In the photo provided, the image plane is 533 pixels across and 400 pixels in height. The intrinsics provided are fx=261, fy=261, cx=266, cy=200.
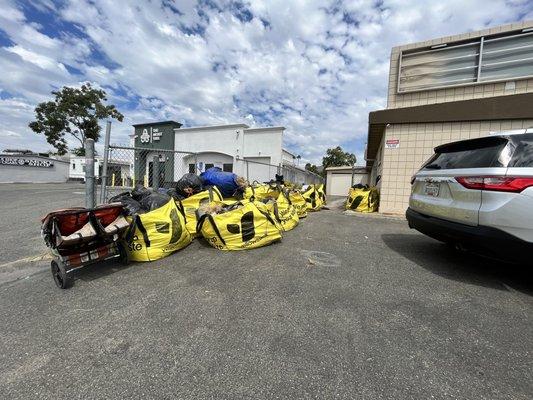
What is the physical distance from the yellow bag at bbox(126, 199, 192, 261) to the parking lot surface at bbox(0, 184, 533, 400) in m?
0.21

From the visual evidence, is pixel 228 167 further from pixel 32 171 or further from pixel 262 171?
pixel 32 171

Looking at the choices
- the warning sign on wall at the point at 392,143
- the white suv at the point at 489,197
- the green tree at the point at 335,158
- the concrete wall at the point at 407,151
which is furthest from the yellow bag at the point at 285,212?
the green tree at the point at 335,158

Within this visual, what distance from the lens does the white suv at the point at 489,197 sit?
2.63 meters

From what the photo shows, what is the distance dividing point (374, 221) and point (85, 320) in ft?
21.5

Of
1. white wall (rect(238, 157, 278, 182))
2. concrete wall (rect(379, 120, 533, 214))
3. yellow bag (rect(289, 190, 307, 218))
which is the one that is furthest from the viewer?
white wall (rect(238, 157, 278, 182))

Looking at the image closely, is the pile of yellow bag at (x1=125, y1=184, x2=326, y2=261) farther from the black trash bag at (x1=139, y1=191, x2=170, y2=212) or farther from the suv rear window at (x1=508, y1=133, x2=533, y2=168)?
the suv rear window at (x1=508, y1=133, x2=533, y2=168)

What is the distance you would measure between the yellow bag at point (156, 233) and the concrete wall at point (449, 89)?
24.6 ft

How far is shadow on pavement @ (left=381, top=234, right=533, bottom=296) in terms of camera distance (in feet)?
10.0

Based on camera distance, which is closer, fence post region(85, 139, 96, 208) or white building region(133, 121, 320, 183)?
fence post region(85, 139, 96, 208)

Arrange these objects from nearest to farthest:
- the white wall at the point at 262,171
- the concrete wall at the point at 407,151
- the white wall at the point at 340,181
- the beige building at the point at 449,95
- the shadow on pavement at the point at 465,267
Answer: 1. the shadow on pavement at the point at 465,267
2. the beige building at the point at 449,95
3. the concrete wall at the point at 407,151
4. the white wall at the point at 262,171
5. the white wall at the point at 340,181

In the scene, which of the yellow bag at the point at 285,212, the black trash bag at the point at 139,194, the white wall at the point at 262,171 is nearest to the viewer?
the black trash bag at the point at 139,194

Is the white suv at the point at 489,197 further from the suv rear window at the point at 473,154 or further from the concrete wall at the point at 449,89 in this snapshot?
the concrete wall at the point at 449,89

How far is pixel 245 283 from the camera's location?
298 cm

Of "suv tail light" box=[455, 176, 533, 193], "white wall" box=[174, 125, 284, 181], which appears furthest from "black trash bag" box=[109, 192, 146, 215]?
"white wall" box=[174, 125, 284, 181]
